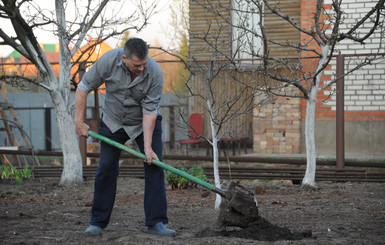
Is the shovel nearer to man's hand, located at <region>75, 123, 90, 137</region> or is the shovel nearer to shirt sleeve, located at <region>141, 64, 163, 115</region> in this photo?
man's hand, located at <region>75, 123, 90, 137</region>

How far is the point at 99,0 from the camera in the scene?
28.0 ft

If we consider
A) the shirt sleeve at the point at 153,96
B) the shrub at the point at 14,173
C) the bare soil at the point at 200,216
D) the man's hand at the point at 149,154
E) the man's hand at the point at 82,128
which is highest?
the shirt sleeve at the point at 153,96

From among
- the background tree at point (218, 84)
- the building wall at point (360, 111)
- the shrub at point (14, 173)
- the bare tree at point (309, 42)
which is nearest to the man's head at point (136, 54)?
the background tree at point (218, 84)

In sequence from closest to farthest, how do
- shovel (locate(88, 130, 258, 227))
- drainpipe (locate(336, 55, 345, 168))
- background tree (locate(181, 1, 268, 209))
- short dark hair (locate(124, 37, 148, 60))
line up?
short dark hair (locate(124, 37, 148, 60)), shovel (locate(88, 130, 258, 227)), background tree (locate(181, 1, 268, 209)), drainpipe (locate(336, 55, 345, 168))

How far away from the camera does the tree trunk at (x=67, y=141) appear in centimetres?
835

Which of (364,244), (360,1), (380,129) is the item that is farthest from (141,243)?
(360,1)

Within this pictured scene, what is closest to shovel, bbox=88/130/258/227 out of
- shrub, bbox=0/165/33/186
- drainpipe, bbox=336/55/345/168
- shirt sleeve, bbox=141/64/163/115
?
shirt sleeve, bbox=141/64/163/115

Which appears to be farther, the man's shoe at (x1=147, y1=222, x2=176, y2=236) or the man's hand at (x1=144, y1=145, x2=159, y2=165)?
the man's shoe at (x1=147, y1=222, x2=176, y2=236)

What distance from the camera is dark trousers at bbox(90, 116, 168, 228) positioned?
15.7 feet

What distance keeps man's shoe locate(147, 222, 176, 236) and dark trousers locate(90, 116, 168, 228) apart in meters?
0.04

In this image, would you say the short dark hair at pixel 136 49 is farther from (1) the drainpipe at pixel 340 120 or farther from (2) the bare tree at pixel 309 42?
(1) the drainpipe at pixel 340 120

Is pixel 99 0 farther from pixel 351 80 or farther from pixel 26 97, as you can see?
pixel 26 97

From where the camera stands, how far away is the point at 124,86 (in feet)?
15.2

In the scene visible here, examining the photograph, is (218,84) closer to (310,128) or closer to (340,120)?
(340,120)
